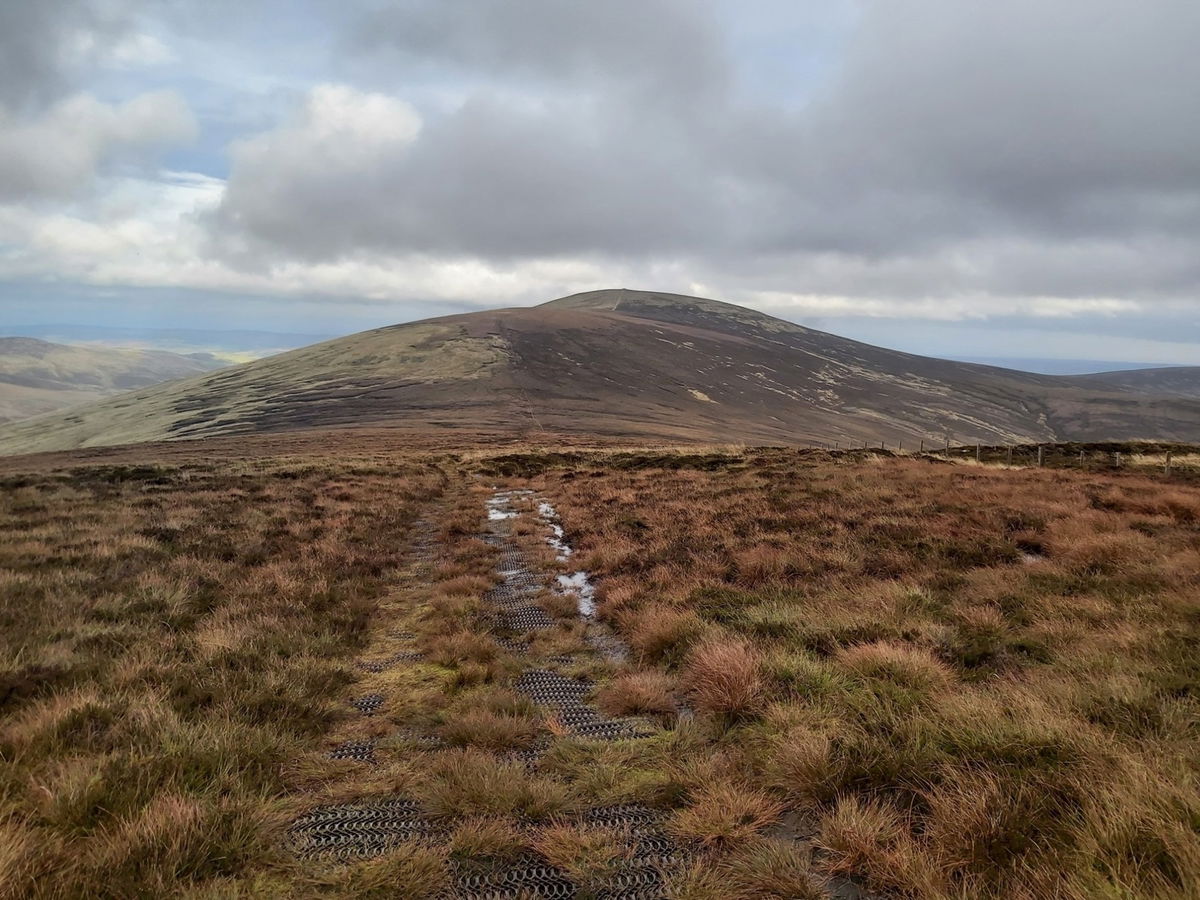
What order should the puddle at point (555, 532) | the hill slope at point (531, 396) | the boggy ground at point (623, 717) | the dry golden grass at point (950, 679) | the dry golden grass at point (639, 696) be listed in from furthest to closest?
the hill slope at point (531, 396) → the puddle at point (555, 532) → the dry golden grass at point (639, 696) → the boggy ground at point (623, 717) → the dry golden grass at point (950, 679)

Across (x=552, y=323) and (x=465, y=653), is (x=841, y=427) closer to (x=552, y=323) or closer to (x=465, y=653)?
(x=552, y=323)

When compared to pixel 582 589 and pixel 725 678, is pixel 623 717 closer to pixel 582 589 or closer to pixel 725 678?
pixel 725 678

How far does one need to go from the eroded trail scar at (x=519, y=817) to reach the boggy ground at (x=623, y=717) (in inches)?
1.3

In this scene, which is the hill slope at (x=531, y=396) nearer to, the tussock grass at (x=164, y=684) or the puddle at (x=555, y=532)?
the puddle at (x=555, y=532)

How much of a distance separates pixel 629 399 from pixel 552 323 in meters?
73.3

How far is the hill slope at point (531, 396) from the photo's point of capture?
9675 cm

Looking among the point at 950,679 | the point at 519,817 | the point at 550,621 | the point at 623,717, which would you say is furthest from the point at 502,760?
the point at 950,679

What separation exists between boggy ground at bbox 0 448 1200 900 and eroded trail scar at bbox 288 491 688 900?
0.03 meters

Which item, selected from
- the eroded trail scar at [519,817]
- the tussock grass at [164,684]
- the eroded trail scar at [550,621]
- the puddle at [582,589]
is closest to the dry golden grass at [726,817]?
the eroded trail scar at [519,817]

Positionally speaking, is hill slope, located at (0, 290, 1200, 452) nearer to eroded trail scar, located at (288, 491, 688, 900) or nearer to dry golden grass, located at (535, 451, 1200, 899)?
dry golden grass, located at (535, 451, 1200, 899)

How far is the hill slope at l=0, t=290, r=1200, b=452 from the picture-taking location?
96750 mm

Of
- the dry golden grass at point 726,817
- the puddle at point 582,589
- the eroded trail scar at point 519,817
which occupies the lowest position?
the puddle at point 582,589

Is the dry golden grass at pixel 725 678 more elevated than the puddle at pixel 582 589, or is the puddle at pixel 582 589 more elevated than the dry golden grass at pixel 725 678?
the dry golden grass at pixel 725 678

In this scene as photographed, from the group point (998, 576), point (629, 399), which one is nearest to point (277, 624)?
point (998, 576)
